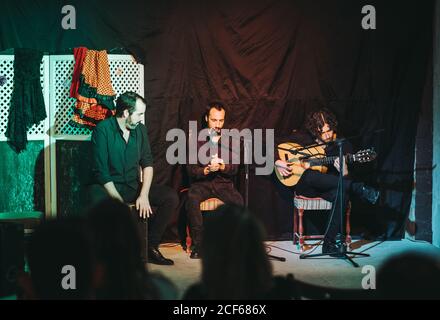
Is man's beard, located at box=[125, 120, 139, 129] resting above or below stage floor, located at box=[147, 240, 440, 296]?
above

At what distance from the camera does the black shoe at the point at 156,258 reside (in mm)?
5711

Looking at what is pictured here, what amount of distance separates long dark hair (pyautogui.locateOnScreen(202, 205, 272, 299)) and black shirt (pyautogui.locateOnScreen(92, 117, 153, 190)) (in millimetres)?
3343

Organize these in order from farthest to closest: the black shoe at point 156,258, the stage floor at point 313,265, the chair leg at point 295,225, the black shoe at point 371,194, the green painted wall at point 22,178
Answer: the chair leg at point 295,225 → the green painted wall at point 22,178 → the black shoe at point 371,194 → the black shoe at point 156,258 → the stage floor at point 313,265

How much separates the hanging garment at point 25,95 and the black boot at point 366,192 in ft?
11.0

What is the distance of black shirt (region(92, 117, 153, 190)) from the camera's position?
5.61 meters

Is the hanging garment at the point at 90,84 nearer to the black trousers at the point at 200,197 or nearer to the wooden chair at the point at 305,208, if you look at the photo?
the black trousers at the point at 200,197

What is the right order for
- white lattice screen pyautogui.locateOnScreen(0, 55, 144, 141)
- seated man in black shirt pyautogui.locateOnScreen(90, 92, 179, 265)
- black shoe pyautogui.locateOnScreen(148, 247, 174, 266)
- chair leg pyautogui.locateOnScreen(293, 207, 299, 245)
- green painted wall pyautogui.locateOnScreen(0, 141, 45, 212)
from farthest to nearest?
chair leg pyautogui.locateOnScreen(293, 207, 299, 245) → green painted wall pyautogui.locateOnScreen(0, 141, 45, 212) → white lattice screen pyautogui.locateOnScreen(0, 55, 144, 141) → black shoe pyautogui.locateOnScreen(148, 247, 174, 266) → seated man in black shirt pyautogui.locateOnScreen(90, 92, 179, 265)

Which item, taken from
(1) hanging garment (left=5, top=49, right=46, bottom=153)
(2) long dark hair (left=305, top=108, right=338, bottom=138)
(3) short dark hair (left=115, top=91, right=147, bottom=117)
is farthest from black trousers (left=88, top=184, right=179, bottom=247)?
(2) long dark hair (left=305, top=108, right=338, bottom=138)

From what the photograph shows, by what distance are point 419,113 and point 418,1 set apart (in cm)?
127

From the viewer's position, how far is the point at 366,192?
5.98m

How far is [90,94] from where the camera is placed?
6062mm

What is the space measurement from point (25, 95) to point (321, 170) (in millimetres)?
3235

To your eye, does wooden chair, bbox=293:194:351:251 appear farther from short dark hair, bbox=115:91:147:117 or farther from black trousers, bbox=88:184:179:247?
short dark hair, bbox=115:91:147:117

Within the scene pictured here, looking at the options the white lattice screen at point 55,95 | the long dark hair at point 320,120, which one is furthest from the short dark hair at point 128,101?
the long dark hair at point 320,120
